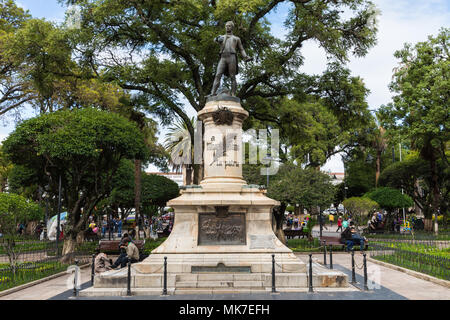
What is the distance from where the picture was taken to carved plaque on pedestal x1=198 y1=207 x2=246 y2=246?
12023mm

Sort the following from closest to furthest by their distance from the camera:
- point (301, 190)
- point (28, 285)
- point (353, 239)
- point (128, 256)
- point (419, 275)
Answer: point (28, 285) < point (419, 275) < point (128, 256) < point (353, 239) < point (301, 190)

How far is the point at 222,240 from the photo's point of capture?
12031 mm

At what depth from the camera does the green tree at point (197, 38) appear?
768 inches

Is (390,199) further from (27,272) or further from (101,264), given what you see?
(27,272)

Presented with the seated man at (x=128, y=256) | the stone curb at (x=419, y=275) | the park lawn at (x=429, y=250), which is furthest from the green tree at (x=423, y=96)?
the seated man at (x=128, y=256)

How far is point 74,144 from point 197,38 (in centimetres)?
895

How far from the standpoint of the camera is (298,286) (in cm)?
1077

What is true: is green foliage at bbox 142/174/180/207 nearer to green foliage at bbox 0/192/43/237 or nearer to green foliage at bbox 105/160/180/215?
green foliage at bbox 105/160/180/215

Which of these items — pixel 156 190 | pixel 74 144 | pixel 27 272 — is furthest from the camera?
pixel 156 190

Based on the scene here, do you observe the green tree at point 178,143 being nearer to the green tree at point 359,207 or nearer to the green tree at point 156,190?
the green tree at point 156,190

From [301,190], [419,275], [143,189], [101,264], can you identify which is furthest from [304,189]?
[143,189]

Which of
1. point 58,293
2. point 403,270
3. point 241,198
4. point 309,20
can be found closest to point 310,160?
point 309,20
